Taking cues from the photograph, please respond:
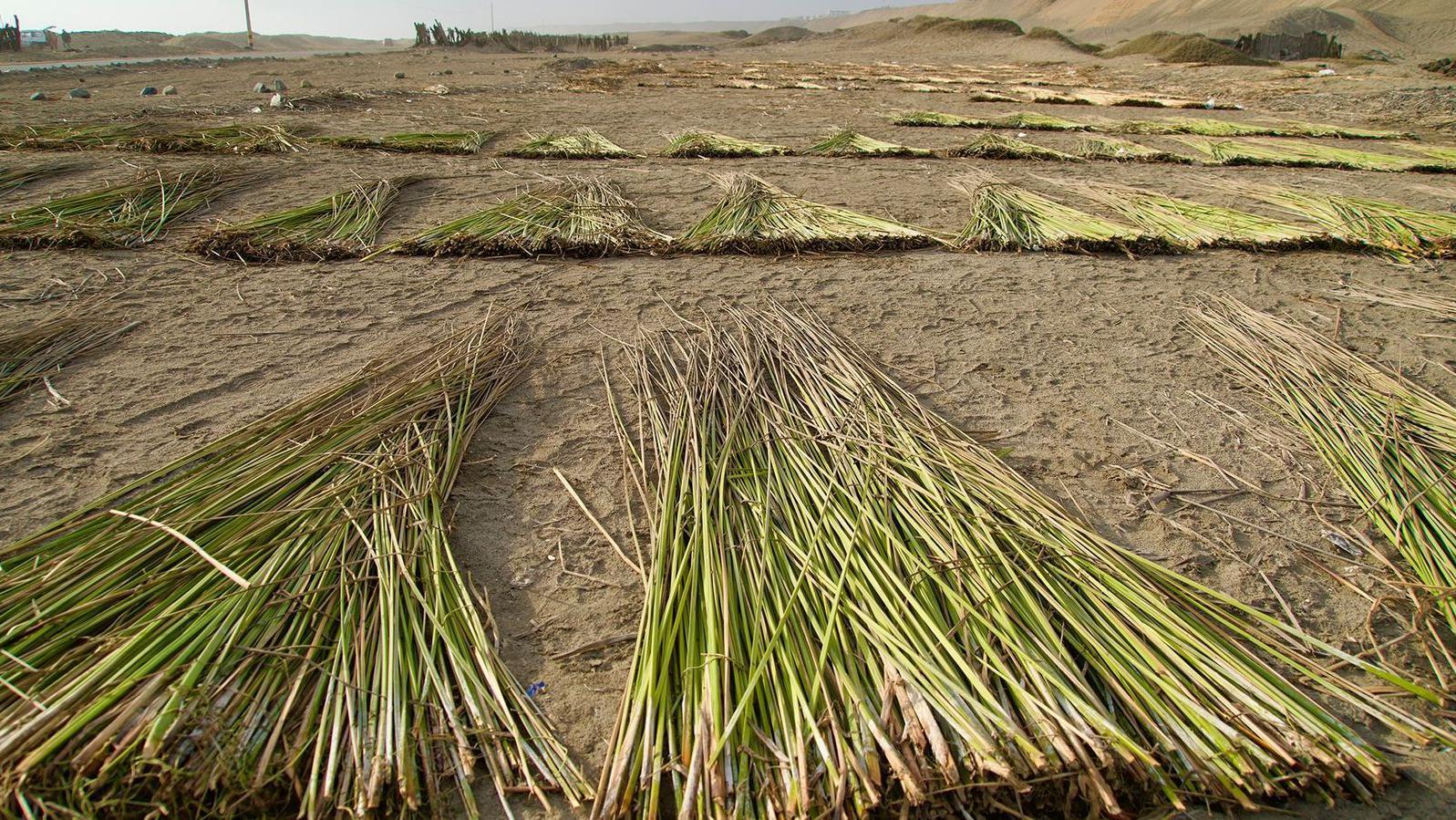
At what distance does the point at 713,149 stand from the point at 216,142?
4.18 meters

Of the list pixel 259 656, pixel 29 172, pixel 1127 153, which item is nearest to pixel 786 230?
pixel 259 656

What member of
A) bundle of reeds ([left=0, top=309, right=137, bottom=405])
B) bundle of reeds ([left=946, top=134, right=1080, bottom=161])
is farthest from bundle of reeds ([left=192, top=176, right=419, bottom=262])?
bundle of reeds ([left=946, top=134, right=1080, bottom=161])

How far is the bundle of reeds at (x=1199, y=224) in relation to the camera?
4211 mm

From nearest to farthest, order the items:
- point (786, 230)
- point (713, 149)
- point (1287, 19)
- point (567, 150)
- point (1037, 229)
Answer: point (786, 230)
point (1037, 229)
point (567, 150)
point (713, 149)
point (1287, 19)

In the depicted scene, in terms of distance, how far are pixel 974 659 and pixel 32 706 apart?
5.93ft

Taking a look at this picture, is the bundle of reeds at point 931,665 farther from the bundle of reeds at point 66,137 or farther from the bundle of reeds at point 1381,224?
the bundle of reeds at point 66,137

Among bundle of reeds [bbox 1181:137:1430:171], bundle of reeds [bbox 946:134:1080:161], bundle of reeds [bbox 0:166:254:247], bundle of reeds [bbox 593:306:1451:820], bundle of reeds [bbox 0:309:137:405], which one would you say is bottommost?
bundle of reeds [bbox 593:306:1451:820]

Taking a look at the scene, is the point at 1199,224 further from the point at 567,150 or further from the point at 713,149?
the point at 567,150

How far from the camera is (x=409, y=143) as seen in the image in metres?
6.12

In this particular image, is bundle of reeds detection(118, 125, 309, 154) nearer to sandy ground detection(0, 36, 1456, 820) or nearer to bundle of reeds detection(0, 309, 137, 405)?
sandy ground detection(0, 36, 1456, 820)

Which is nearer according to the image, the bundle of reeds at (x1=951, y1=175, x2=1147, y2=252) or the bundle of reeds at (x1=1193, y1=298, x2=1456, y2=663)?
the bundle of reeds at (x1=1193, y1=298, x2=1456, y2=663)

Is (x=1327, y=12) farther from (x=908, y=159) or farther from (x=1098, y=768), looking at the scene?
(x=1098, y=768)

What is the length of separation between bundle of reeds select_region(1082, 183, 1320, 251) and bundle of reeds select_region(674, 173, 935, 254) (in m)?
1.45

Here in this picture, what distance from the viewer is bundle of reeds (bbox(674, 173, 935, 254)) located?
4.07 meters
